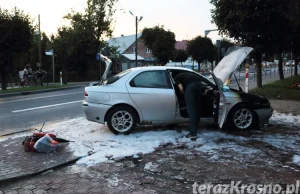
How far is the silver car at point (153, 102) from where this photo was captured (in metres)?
7.11

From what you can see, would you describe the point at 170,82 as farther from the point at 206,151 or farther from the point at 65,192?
the point at 65,192

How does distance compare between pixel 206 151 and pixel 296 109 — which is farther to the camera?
pixel 296 109

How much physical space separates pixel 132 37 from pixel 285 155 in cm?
7645

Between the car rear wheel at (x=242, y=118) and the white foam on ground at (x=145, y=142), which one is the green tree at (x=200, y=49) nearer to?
the car rear wheel at (x=242, y=118)

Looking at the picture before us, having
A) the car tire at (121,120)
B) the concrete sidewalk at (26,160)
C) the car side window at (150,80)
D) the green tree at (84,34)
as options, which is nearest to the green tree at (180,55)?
the green tree at (84,34)

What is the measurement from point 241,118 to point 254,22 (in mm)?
9860

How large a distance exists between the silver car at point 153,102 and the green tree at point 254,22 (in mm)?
9010

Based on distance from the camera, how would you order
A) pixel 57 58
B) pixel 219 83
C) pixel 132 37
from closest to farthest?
pixel 219 83 < pixel 57 58 < pixel 132 37

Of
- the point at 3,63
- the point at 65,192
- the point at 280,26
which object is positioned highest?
the point at 280,26

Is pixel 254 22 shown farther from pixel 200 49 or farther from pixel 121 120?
pixel 200 49

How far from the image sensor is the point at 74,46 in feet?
115

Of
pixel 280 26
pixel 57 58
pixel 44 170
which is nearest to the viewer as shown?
pixel 44 170

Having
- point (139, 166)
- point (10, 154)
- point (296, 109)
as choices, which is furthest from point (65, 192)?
point (296, 109)

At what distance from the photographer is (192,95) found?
267 inches
